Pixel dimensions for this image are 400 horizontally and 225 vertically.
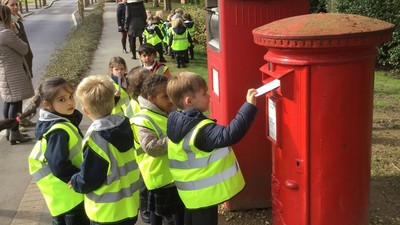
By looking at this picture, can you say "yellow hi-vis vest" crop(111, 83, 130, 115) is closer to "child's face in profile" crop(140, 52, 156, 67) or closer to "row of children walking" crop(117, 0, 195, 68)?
"child's face in profile" crop(140, 52, 156, 67)

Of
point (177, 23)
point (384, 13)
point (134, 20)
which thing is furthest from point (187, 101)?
point (134, 20)

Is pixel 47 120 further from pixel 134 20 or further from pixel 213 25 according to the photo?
pixel 134 20

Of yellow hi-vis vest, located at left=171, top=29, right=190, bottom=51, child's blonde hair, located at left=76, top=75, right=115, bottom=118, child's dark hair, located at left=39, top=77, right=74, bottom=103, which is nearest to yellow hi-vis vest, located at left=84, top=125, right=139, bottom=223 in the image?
child's blonde hair, located at left=76, top=75, right=115, bottom=118

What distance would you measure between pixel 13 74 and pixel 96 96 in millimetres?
3682

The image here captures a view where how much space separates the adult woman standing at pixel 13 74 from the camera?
564 centimetres

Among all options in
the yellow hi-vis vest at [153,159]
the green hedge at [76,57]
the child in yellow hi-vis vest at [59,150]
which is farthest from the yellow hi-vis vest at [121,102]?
the green hedge at [76,57]

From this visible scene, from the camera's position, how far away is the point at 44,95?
2.92m

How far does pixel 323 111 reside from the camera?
2586mm

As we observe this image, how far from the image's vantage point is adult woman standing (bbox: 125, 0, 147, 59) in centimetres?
1223

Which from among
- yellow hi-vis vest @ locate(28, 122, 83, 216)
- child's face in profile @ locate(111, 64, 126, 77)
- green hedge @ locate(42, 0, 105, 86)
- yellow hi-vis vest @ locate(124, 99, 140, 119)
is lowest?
green hedge @ locate(42, 0, 105, 86)

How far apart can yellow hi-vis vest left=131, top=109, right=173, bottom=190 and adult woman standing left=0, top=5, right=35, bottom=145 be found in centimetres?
296

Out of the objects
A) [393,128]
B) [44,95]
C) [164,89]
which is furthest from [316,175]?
[393,128]

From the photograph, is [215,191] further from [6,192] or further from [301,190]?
[6,192]

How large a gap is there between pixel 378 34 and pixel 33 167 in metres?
2.15
